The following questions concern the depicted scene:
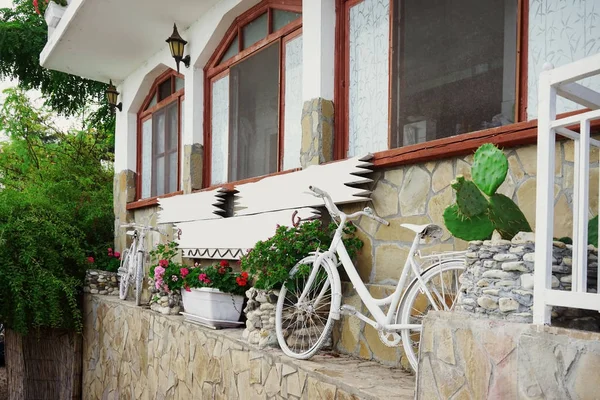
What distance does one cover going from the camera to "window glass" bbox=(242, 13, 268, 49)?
573cm

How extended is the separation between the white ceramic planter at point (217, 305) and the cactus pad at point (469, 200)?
296 cm

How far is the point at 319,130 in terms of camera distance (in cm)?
449

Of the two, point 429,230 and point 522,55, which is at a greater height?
point 522,55

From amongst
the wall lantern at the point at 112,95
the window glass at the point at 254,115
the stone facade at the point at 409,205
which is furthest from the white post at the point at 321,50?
the wall lantern at the point at 112,95

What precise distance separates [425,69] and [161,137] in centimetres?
500

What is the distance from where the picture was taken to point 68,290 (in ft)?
24.5

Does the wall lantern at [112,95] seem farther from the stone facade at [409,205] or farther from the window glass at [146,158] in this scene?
the stone facade at [409,205]

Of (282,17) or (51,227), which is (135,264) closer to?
(51,227)

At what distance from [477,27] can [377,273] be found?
171cm

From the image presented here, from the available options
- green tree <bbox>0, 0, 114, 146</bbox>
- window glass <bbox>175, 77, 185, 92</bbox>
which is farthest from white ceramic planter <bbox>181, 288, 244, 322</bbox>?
green tree <bbox>0, 0, 114, 146</bbox>

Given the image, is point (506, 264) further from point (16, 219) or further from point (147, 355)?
point (16, 219)

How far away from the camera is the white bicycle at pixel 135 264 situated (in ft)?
22.5

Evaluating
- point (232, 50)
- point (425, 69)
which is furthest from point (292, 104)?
point (425, 69)

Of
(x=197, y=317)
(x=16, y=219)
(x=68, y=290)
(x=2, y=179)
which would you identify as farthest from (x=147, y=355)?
(x=2, y=179)
